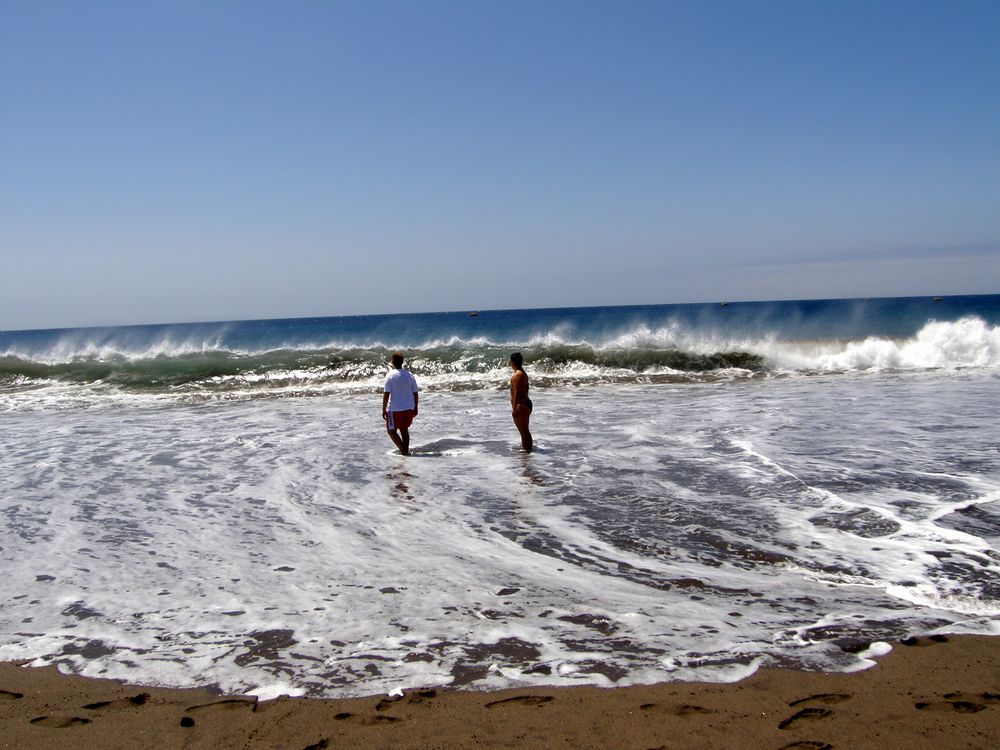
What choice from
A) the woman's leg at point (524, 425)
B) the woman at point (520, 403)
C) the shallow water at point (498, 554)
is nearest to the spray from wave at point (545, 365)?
the woman at point (520, 403)

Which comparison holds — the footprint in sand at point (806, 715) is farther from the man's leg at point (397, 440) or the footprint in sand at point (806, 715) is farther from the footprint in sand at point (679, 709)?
the man's leg at point (397, 440)

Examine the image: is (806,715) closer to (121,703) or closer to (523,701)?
(523,701)

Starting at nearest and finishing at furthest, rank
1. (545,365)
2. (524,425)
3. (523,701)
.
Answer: (523,701) → (524,425) → (545,365)

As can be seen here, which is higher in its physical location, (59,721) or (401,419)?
(401,419)

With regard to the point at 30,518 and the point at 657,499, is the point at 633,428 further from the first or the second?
the point at 30,518

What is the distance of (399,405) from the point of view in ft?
36.6

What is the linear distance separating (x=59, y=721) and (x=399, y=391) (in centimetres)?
787

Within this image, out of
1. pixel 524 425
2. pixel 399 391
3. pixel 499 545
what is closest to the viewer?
pixel 499 545

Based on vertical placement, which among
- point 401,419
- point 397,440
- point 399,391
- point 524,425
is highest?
point 399,391

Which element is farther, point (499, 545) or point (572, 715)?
point (499, 545)

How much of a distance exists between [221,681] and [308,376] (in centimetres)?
2215

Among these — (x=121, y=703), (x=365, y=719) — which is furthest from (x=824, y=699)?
(x=121, y=703)

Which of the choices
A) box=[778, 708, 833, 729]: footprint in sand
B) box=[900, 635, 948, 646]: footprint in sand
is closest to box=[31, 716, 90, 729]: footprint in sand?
box=[778, 708, 833, 729]: footprint in sand

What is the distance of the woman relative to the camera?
10969 mm
